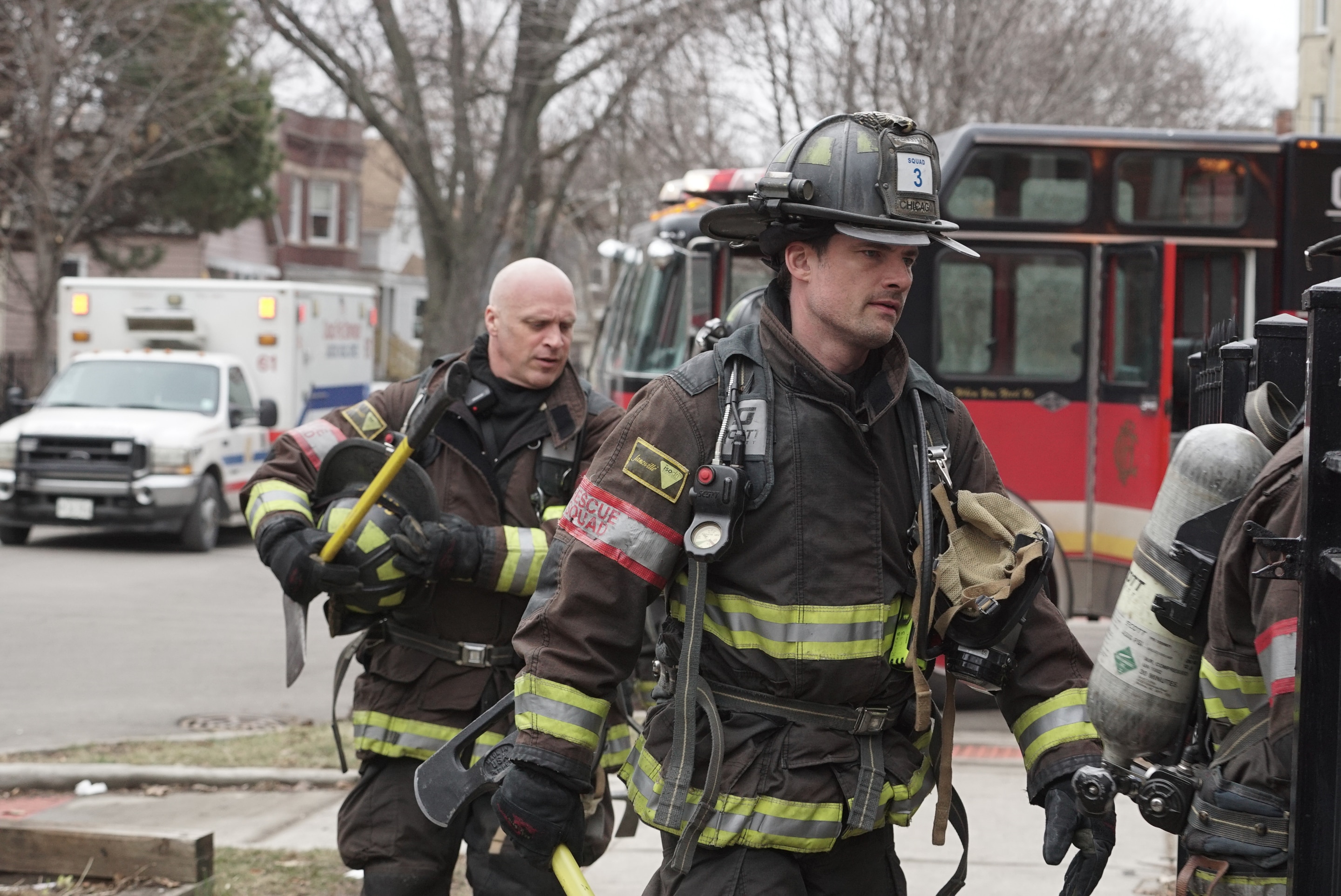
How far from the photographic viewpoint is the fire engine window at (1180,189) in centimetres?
846

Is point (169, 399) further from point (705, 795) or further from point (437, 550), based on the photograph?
point (705, 795)

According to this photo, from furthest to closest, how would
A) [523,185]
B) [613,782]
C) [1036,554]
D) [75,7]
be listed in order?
[523,185]
[75,7]
[613,782]
[1036,554]

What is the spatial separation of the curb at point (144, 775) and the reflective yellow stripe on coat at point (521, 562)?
2817 mm

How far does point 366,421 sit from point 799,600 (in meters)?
1.99

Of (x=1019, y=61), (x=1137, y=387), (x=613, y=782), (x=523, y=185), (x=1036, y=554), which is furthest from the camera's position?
(x=523, y=185)

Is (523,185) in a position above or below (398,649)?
above

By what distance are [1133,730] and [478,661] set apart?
1.84 meters

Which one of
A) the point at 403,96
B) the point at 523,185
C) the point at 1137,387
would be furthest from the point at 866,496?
the point at 523,185

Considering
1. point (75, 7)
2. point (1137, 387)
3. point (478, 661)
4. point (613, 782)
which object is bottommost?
point (613, 782)

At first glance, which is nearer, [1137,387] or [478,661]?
[478,661]

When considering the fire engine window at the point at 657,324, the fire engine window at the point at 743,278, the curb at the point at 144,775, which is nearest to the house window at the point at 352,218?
the fire engine window at the point at 657,324

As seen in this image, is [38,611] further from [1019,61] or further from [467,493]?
[1019,61]

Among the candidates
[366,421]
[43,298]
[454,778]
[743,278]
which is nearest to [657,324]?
[743,278]

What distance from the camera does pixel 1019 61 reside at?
15.1 meters
